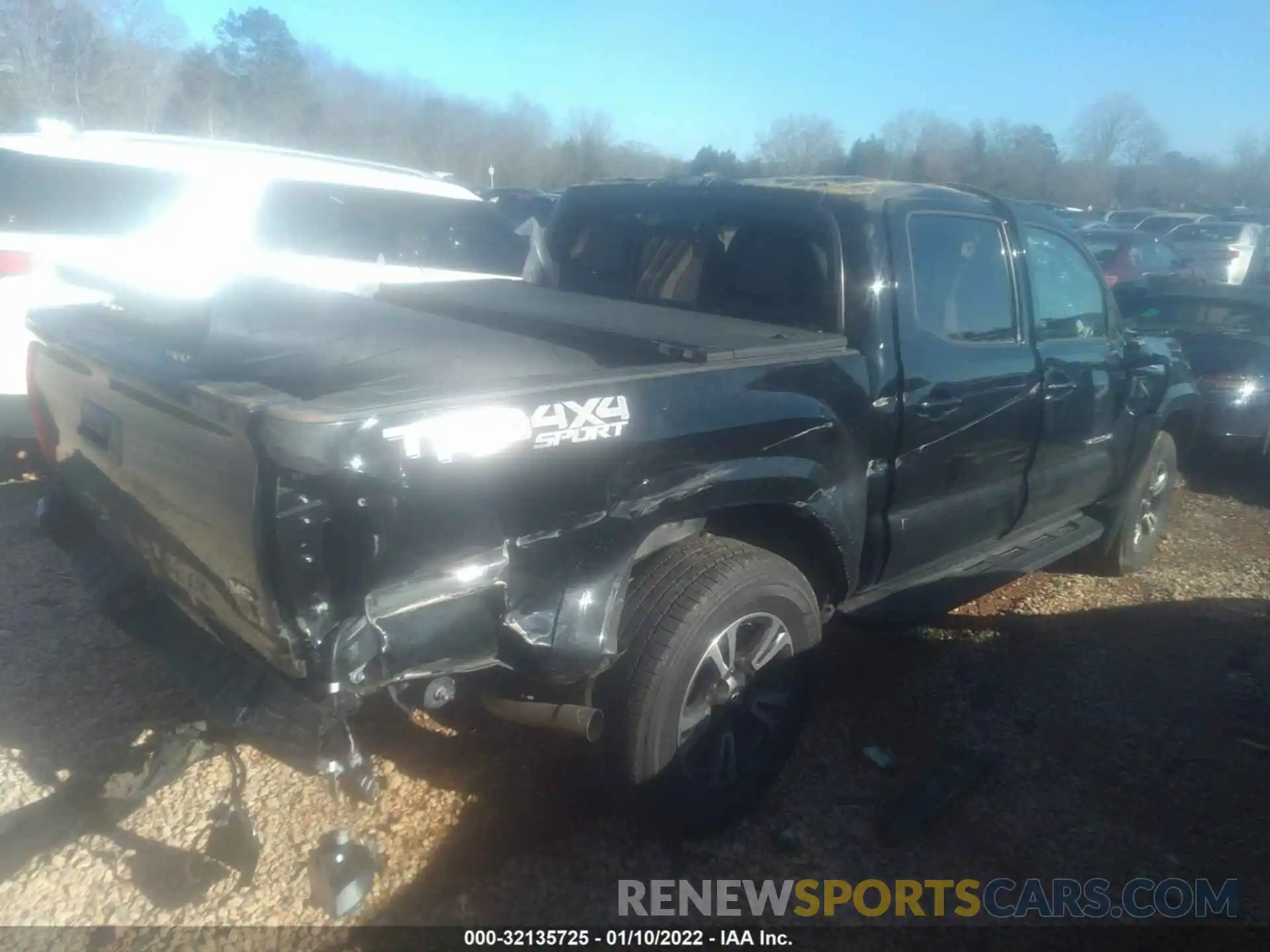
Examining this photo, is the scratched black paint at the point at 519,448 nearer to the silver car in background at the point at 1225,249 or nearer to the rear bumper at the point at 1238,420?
the rear bumper at the point at 1238,420

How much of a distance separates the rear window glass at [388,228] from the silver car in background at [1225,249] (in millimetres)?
15444

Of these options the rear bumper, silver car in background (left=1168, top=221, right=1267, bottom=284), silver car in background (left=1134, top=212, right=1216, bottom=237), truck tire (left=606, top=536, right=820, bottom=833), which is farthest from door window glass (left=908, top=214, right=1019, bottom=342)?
silver car in background (left=1134, top=212, right=1216, bottom=237)

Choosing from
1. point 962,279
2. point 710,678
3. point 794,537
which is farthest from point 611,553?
point 962,279

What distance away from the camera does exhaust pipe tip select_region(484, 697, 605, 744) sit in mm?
2627

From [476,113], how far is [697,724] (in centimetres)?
5055

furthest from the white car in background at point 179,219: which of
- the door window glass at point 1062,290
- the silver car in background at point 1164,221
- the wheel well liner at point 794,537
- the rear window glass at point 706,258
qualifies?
the silver car in background at point 1164,221

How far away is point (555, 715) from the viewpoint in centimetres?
265

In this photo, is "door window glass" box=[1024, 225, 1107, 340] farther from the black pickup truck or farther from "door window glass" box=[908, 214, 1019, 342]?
"door window glass" box=[908, 214, 1019, 342]

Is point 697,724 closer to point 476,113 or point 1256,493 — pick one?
point 1256,493

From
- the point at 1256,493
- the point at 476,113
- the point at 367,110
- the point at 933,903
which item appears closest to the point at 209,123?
the point at 367,110

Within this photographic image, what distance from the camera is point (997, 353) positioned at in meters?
3.82

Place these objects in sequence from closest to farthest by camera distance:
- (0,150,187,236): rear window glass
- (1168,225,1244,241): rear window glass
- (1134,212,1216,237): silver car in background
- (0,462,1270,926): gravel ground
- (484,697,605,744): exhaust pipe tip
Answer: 1. (484,697,605,744): exhaust pipe tip
2. (0,462,1270,926): gravel ground
3. (0,150,187,236): rear window glass
4. (1168,225,1244,241): rear window glass
5. (1134,212,1216,237): silver car in background

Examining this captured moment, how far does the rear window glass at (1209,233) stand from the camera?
1891 cm

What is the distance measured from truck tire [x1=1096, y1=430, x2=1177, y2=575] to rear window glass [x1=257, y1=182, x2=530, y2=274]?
13.6 feet
